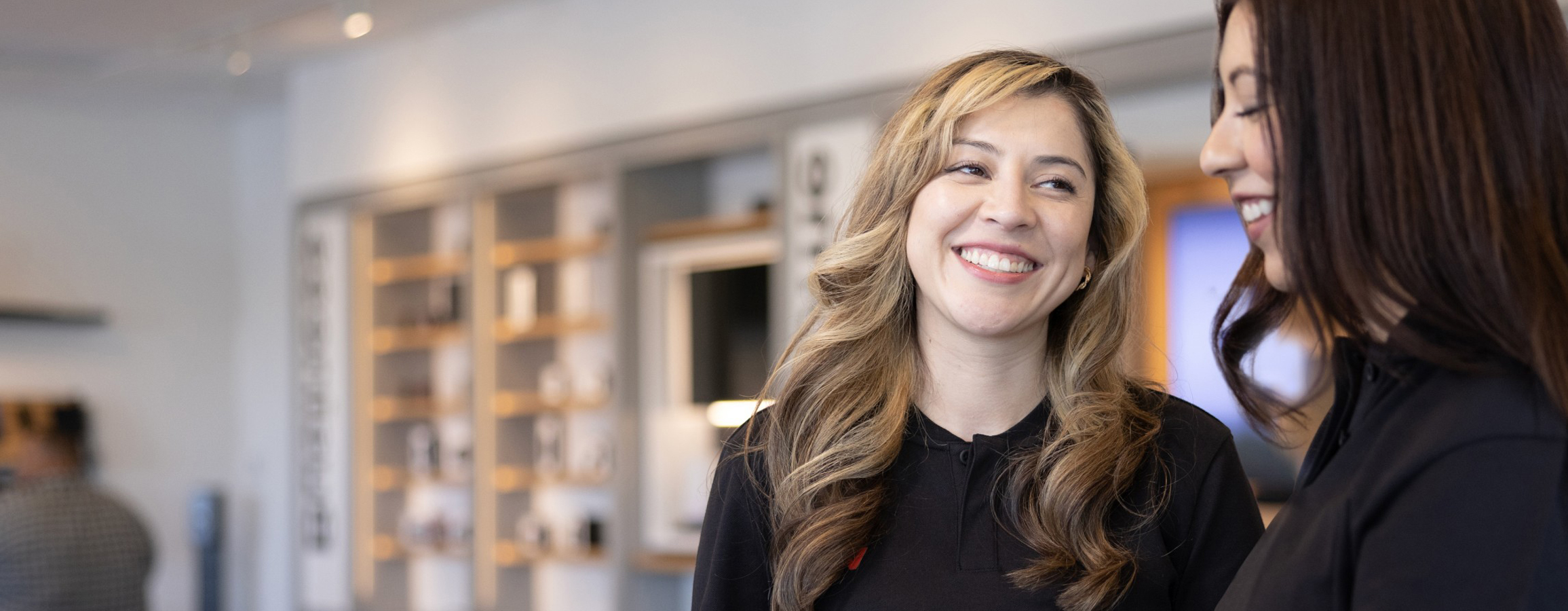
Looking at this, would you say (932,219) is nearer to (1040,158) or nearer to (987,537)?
(1040,158)

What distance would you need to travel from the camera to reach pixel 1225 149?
3.93 feet

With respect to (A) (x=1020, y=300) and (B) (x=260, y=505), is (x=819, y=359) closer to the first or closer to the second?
(A) (x=1020, y=300)

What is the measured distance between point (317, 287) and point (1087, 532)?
6.53 meters

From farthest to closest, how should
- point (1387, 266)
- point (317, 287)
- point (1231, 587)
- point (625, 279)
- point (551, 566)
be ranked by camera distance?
point (317, 287) → point (551, 566) → point (625, 279) → point (1231, 587) → point (1387, 266)

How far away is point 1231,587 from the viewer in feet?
4.19

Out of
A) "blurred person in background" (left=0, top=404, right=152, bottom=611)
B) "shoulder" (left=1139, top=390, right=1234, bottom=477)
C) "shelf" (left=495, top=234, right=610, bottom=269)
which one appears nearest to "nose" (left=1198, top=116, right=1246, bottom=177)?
"shoulder" (left=1139, top=390, right=1234, bottom=477)

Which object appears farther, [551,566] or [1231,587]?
[551,566]

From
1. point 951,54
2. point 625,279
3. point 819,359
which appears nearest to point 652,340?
point 625,279

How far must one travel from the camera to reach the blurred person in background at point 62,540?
5355mm

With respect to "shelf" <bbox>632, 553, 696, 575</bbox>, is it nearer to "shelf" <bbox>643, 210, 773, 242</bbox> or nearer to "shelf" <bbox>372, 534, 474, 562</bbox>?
"shelf" <bbox>643, 210, 773, 242</bbox>

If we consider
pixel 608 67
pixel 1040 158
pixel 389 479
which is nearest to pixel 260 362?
pixel 389 479

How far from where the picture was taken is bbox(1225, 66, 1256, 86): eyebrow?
116cm

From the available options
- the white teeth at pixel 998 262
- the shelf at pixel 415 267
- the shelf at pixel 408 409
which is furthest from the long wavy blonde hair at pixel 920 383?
the shelf at pixel 408 409

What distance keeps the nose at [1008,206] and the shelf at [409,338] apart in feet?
18.2
